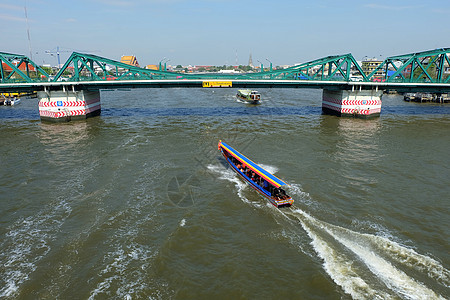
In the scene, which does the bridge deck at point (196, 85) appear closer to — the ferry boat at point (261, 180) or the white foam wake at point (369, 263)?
the ferry boat at point (261, 180)

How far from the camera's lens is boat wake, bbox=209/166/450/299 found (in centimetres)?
1419

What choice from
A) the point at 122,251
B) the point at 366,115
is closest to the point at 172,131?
the point at 122,251

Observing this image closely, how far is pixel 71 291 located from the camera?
1461 cm

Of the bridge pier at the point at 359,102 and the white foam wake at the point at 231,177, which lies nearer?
the white foam wake at the point at 231,177

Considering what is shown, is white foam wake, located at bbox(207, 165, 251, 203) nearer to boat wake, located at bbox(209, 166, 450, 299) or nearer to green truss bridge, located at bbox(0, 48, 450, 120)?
boat wake, located at bbox(209, 166, 450, 299)

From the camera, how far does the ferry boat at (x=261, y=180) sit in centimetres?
2194

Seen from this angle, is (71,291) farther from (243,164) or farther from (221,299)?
(243,164)

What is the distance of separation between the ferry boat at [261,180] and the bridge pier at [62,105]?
137 ft

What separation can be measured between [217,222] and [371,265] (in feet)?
32.5

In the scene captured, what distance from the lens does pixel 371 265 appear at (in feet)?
51.6

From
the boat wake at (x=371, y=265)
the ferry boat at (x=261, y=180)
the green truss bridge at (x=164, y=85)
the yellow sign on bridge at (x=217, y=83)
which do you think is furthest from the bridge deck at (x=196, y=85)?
the boat wake at (x=371, y=265)

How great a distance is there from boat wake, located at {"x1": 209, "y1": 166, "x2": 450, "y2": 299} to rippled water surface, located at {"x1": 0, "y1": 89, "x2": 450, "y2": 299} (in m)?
0.07

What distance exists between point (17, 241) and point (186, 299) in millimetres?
12266

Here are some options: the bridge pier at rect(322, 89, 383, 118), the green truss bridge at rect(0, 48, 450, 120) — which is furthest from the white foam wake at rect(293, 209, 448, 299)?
the bridge pier at rect(322, 89, 383, 118)
